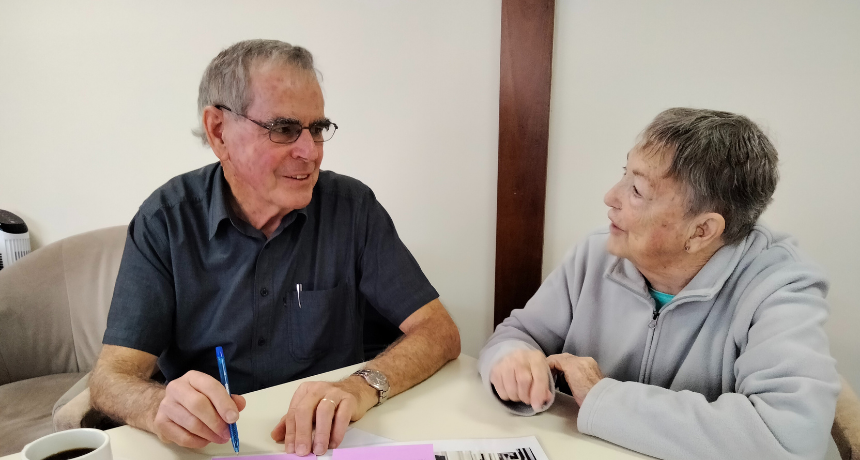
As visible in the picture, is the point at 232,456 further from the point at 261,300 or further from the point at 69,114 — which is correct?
the point at 69,114

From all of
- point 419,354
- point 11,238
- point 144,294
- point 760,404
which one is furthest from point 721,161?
point 11,238

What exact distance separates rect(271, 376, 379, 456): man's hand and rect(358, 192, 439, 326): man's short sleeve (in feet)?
1.61

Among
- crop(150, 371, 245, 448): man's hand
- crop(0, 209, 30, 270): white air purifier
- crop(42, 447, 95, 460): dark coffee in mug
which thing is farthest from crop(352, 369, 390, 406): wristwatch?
crop(0, 209, 30, 270): white air purifier

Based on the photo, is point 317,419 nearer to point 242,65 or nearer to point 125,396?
point 125,396

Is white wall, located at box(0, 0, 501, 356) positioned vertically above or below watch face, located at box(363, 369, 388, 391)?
above

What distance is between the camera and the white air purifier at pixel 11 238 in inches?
87.1

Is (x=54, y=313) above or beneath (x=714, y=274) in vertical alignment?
beneath

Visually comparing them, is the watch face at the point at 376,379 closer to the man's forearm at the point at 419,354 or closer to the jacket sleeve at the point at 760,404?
the man's forearm at the point at 419,354

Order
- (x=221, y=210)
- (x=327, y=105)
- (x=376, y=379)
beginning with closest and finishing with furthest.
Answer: (x=376, y=379) < (x=221, y=210) < (x=327, y=105)

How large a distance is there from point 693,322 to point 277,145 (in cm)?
105

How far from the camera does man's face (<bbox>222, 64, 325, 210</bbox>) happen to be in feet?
4.20

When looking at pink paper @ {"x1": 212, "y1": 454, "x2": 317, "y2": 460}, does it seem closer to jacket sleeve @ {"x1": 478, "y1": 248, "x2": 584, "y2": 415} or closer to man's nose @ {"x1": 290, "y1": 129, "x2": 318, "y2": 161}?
jacket sleeve @ {"x1": 478, "y1": 248, "x2": 584, "y2": 415}

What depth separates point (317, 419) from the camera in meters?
0.90

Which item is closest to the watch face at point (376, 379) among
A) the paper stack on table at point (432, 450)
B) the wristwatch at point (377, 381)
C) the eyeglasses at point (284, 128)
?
the wristwatch at point (377, 381)
